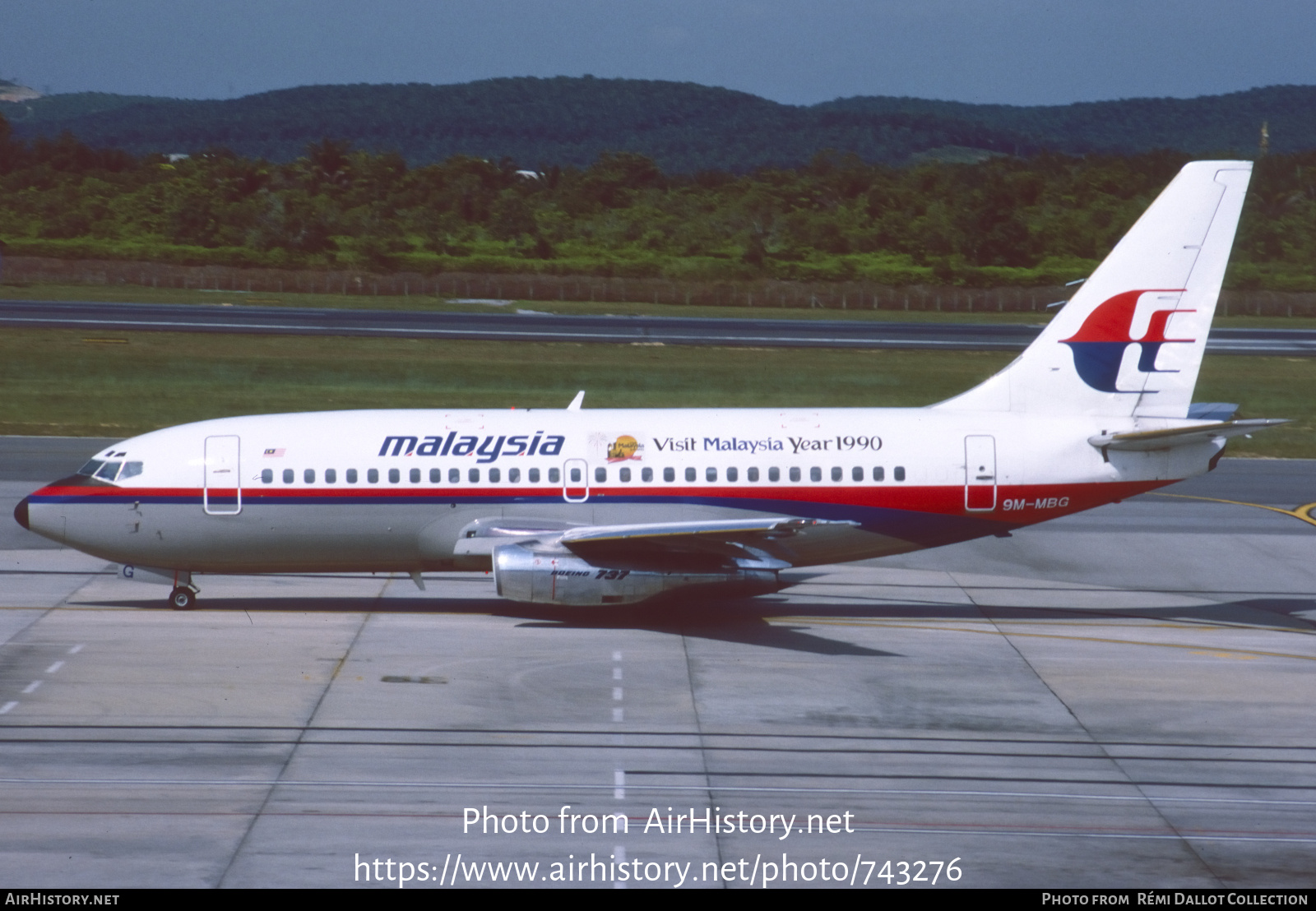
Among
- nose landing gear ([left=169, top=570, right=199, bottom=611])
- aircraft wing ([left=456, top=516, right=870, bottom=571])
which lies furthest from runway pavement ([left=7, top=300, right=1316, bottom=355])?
nose landing gear ([left=169, top=570, right=199, bottom=611])

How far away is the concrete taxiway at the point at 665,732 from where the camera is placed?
1586cm

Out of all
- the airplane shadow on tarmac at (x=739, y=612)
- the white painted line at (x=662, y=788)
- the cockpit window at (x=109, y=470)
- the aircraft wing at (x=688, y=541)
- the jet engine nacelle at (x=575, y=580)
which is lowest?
the airplane shadow on tarmac at (x=739, y=612)

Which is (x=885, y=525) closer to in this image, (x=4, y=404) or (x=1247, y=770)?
(x=1247, y=770)

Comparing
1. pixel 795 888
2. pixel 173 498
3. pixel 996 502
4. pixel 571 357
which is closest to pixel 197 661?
pixel 173 498

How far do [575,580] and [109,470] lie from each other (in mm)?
9539

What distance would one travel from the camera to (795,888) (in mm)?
14969

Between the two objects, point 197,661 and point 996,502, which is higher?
point 996,502

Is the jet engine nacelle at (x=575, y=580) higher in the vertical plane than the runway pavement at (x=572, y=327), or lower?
lower

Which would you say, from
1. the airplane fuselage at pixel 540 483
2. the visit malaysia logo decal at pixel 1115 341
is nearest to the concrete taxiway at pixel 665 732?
the airplane fuselage at pixel 540 483

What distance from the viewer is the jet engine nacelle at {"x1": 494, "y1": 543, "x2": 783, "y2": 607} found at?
25500 mm

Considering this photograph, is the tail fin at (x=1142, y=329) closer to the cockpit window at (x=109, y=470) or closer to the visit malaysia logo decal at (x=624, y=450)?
the visit malaysia logo decal at (x=624, y=450)

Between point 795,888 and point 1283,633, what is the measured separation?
16.2 m

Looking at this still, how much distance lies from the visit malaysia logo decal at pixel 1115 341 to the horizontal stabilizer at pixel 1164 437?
1229 millimetres
